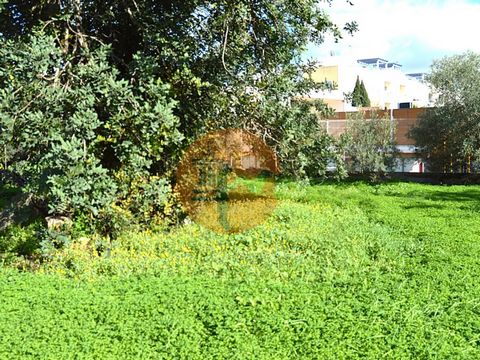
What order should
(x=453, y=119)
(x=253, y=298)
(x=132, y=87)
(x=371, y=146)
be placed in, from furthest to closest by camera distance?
(x=371, y=146), (x=453, y=119), (x=132, y=87), (x=253, y=298)

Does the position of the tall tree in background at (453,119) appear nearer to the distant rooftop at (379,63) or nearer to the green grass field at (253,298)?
the green grass field at (253,298)

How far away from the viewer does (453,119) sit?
15164 mm

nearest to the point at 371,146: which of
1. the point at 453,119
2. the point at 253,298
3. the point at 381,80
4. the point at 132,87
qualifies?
the point at 453,119

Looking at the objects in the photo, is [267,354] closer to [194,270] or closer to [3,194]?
[194,270]

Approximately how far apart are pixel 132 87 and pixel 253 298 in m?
3.04

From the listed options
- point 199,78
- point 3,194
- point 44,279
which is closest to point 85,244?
point 44,279

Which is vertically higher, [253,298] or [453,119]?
[453,119]

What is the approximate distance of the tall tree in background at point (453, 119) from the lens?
49.1 ft

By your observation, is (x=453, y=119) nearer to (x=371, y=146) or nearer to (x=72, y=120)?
(x=371, y=146)

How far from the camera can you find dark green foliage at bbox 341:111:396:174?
16047 millimetres

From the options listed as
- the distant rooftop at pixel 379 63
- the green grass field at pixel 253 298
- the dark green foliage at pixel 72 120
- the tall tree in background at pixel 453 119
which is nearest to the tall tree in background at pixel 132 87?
the dark green foliage at pixel 72 120

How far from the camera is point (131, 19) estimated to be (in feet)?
24.4

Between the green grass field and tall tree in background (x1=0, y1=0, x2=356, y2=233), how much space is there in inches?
39.0

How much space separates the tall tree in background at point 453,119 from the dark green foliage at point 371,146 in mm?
898
